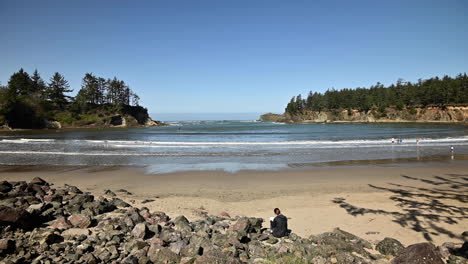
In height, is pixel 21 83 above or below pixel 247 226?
above

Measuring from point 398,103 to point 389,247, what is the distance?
401ft

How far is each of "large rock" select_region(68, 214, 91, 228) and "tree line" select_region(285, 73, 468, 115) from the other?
4859 inches

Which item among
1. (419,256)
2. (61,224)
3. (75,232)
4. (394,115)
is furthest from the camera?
(394,115)

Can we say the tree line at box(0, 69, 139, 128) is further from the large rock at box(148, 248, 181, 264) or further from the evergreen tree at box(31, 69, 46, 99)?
the large rock at box(148, 248, 181, 264)

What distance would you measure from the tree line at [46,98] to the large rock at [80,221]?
7936 cm

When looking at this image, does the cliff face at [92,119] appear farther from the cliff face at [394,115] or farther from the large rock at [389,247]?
the large rock at [389,247]

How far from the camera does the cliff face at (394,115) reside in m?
89.5

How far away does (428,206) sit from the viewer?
28.8 feet

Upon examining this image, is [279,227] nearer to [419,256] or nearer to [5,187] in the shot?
[419,256]

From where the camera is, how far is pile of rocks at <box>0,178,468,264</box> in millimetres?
5238

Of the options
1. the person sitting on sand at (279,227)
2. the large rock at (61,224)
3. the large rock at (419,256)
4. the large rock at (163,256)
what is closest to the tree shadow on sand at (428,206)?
the large rock at (419,256)

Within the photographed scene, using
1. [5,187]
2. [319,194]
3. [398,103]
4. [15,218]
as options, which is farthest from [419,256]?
[398,103]

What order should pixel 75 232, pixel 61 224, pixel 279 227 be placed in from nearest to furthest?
pixel 279 227 → pixel 75 232 → pixel 61 224

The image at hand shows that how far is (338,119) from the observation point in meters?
126
